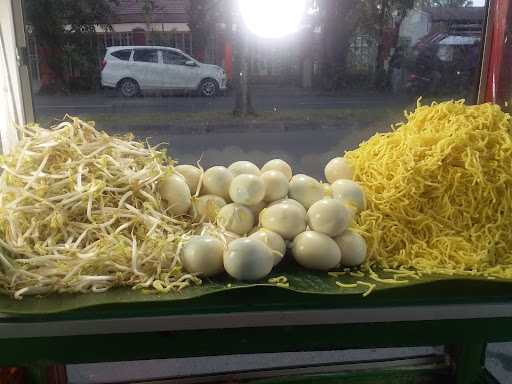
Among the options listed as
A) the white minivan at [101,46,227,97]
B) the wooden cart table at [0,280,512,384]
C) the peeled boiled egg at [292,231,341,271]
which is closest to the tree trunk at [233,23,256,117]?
the white minivan at [101,46,227,97]

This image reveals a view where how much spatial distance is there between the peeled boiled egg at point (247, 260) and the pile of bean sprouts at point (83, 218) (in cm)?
13

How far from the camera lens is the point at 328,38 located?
314cm

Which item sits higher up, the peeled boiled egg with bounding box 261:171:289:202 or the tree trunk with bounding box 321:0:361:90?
the tree trunk with bounding box 321:0:361:90

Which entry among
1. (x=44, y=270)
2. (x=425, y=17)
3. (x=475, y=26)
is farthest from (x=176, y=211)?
(x=425, y=17)

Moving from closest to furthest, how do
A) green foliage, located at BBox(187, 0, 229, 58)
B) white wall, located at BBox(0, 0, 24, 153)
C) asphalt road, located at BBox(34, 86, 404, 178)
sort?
white wall, located at BBox(0, 0, 24, 153) < green foliage, located at BBox(187, 0, 229, 58) < asphalt road, located at BBox(34, 86, 404, 178)

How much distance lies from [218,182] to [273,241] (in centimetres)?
35

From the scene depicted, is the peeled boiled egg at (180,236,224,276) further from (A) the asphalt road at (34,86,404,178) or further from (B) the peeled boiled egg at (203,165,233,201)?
(A) the asphalt road at (34,86,404,178)

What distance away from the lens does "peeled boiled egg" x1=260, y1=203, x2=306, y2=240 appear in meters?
1.57

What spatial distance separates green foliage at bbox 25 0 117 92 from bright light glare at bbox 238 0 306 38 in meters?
0.89

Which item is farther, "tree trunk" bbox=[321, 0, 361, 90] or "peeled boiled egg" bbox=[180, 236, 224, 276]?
"tree trunk" bbox=[321, 0, 361, 90]

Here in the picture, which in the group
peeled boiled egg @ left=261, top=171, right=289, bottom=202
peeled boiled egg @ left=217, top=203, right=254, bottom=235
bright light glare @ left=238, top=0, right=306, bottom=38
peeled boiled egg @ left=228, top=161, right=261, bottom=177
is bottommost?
peeled boiled egg @ left=217, top=203, right=254, bottom=235

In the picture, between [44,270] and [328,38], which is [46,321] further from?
[328,38]

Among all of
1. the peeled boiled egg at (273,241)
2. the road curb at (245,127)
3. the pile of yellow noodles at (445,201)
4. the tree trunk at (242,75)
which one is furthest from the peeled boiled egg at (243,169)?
the road curb at (245,127)

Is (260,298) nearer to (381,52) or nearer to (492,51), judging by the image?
(492,51)
